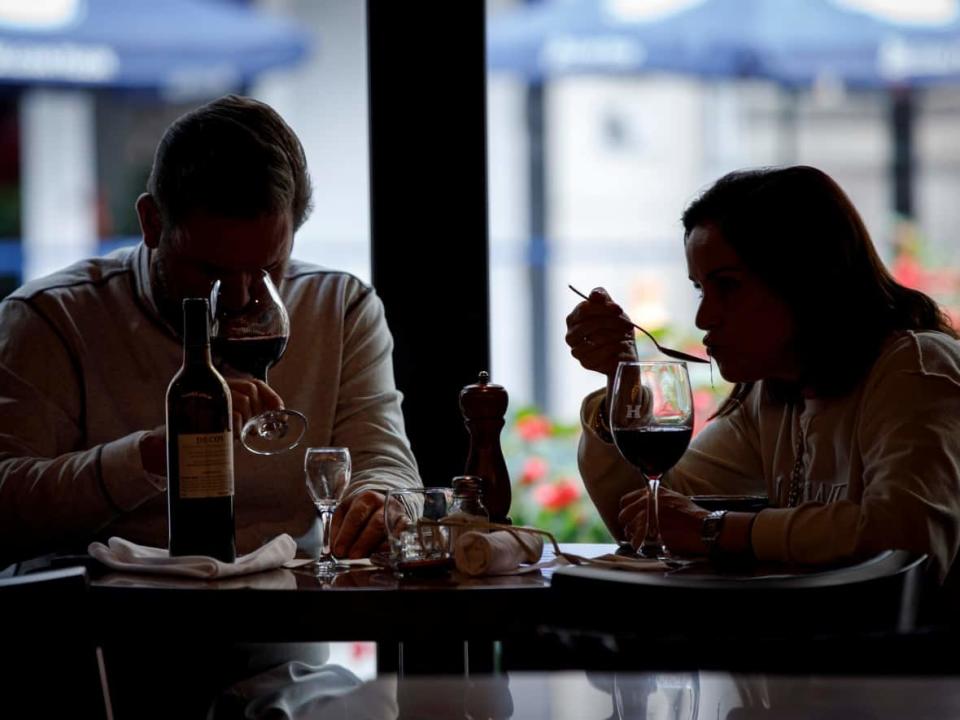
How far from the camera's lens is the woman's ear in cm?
202

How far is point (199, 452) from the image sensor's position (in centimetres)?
154

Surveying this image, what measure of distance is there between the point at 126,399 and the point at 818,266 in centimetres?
108

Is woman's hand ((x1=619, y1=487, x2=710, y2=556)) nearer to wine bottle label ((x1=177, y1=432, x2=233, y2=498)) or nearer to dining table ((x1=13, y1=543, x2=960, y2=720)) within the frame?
dining table ((x1=13, y1=543, x2=960, y2=720))

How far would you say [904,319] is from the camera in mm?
1812

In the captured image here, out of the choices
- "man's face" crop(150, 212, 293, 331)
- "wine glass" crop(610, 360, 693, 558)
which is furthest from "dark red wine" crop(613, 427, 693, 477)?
"man's face" crop(150, 212, 293, 331)

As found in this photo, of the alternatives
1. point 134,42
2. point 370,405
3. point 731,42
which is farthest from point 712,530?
point 134,42

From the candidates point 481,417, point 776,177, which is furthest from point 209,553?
point 776,177

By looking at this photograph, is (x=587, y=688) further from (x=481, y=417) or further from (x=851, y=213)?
(x=851, y=213)

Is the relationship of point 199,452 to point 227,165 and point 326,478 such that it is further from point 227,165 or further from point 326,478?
point 227,165

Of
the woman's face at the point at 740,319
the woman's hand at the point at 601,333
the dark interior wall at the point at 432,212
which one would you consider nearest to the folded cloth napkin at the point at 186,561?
the woman's hand at the point at 601,333

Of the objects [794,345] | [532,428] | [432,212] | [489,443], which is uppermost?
[432,212]

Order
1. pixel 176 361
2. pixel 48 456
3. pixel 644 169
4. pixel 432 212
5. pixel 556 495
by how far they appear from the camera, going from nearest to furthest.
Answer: pixel 48 456
pixel 176 361
pixel 432 212
pixel 556 495
pixel 644 169

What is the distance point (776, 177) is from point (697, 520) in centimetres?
56

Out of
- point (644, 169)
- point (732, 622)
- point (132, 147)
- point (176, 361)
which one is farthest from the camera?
point (644, 169)
